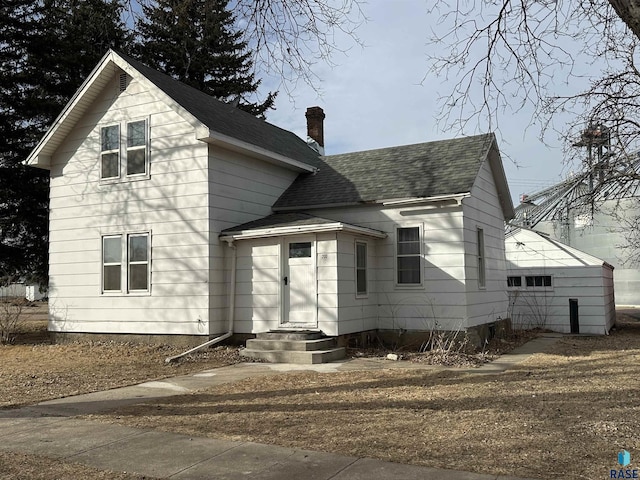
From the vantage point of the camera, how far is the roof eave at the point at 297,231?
468 inches

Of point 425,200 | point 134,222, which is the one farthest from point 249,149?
point 425,200

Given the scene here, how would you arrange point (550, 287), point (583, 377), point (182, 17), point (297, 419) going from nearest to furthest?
point (297, 419), point (182, 17), point (583, 377), point (550, 287)

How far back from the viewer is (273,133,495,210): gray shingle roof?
13422mm

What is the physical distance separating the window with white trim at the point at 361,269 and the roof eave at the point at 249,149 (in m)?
3.42

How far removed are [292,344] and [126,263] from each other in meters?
5.10

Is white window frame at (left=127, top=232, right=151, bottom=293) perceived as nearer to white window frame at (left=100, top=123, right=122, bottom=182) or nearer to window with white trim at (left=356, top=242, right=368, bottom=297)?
white window frame at (left=100, top=123, right=122, bottom=182)

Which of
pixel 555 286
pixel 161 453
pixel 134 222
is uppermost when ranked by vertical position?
pixel 134 222

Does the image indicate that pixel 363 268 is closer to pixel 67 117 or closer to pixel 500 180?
pixel 500 180

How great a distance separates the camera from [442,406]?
7047 millimetres

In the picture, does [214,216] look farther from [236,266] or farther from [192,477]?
[192,477]

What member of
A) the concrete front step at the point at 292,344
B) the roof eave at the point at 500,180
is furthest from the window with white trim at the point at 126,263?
the roof eave at the point at 500,180

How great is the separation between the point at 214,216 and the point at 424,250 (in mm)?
4945

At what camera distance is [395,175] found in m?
14.6

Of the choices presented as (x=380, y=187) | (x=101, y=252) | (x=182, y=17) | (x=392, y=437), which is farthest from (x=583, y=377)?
(x=101, y=252)
